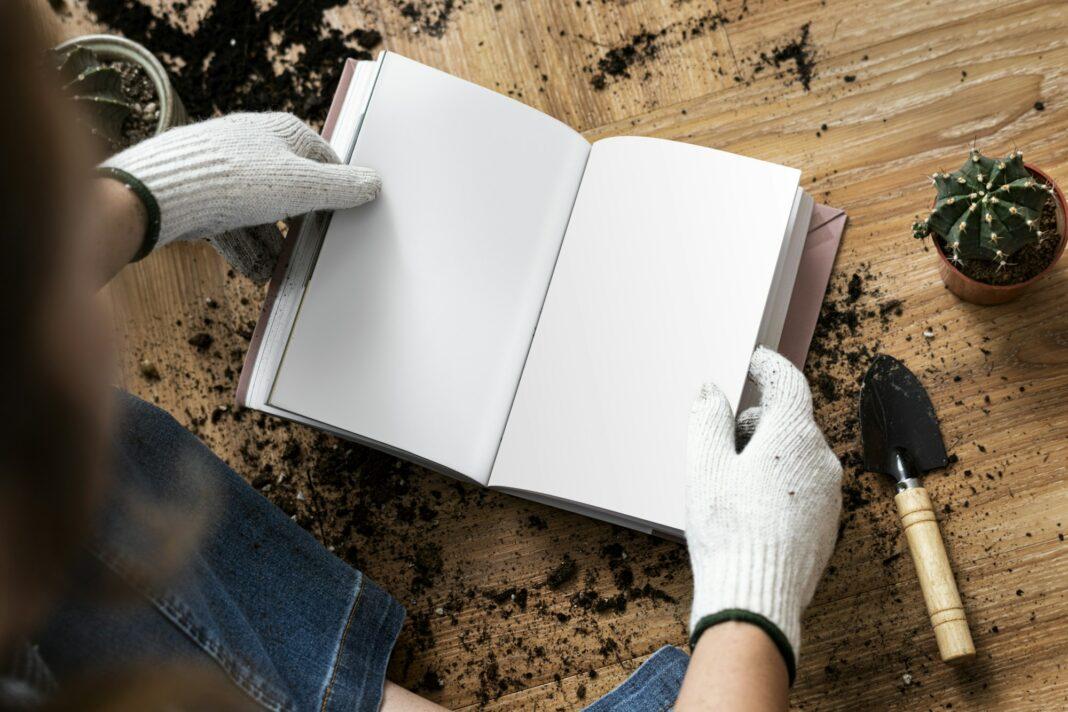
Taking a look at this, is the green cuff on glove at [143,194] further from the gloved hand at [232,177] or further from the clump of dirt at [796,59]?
the clump of dirt at [796,59]

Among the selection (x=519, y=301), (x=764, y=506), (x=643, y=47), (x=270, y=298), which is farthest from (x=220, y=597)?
(x=643, y=47)

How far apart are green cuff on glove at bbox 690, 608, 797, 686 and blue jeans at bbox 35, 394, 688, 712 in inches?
5.5

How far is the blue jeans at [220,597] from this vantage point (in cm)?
67

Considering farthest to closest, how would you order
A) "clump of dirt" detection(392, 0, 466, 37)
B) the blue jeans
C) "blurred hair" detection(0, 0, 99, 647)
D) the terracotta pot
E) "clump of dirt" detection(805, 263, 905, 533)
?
"clump of dirt" detection(392, 0, 466, 37) < "clump of dirt" detection(805, 263, 905, 533) < the terracotta pot < the blue jeans < "blurred hair" detection(0, 0, 99, 647)

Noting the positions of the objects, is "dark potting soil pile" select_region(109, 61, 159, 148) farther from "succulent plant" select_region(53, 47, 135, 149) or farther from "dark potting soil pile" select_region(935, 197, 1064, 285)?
"dark potting soil pile" select_region(935, 197, 1064, 285)

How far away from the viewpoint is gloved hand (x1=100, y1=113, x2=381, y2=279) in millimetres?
743

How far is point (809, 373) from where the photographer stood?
900 millimetres

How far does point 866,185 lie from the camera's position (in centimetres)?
91

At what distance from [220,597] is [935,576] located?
724 millimetres

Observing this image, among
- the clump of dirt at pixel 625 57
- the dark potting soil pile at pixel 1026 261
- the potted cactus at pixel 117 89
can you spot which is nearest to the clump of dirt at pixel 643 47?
the clump of dirt at pixel 625 57

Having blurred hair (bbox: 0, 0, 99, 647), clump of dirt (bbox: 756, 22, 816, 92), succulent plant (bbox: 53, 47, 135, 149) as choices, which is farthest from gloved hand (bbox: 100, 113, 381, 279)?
clump of dirt (bbox: 756, 22, 816, 92)

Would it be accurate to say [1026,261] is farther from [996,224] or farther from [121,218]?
[121,218]

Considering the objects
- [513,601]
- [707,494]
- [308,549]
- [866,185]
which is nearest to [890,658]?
[707,494]

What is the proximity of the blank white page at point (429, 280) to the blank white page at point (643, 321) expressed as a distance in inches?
1.8
